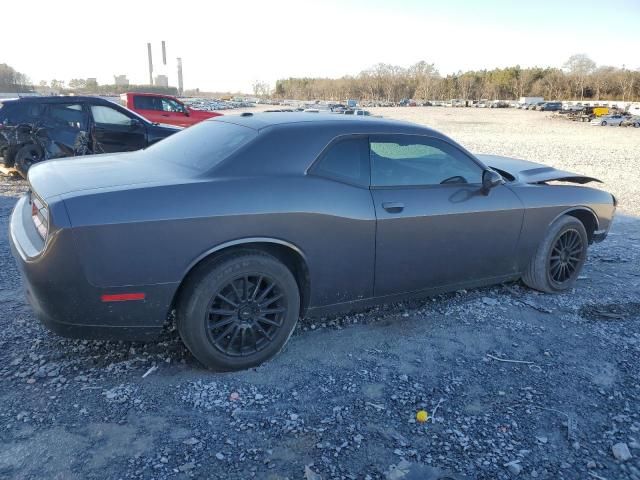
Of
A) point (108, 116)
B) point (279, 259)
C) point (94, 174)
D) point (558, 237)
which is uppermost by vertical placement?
point (108, 116)

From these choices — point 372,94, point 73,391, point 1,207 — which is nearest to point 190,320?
point 73,391

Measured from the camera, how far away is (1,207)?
7055 mm

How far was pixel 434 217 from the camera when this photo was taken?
142 inches

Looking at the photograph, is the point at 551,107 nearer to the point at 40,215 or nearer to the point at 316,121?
the point at 316,121

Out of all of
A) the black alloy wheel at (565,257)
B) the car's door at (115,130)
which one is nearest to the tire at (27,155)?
the car's door at (115,130)

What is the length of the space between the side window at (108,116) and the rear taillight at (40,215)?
6308 mm

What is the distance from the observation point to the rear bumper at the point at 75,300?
2596 millimetres

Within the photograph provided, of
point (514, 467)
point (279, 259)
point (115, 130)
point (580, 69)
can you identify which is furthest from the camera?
point (580, 69)

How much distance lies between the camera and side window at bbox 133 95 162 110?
15.8m

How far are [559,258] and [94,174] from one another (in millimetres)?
3931

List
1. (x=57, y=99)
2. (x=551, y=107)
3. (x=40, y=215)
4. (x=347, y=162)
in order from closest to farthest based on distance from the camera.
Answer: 1. (x=40, y=215)
2. (x=347, y=162)
3. (x=57, y=99)
4. (x=551, y=107)

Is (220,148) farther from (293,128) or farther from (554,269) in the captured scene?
(554,269)

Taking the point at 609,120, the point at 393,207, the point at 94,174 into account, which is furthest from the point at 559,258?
the point at 609,120

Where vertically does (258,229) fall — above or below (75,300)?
above
